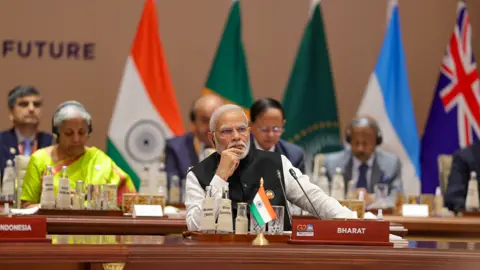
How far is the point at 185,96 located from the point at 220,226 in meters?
5.35

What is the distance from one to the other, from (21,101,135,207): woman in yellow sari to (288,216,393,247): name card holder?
8.85ft

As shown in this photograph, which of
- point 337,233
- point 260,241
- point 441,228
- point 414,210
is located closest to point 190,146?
point 414,210

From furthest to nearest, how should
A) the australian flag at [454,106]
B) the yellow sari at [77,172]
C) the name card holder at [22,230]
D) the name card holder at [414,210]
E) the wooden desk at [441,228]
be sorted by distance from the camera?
the australian flag at [454,106] → the name card holder at [414,210] → the yellow sari at [77,172] → the wooden desk at [441,228] → the name card holder at [22,230]

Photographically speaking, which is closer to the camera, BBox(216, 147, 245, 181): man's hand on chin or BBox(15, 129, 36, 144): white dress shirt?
BBox(216, 147, 245, 181): man's hand on chin

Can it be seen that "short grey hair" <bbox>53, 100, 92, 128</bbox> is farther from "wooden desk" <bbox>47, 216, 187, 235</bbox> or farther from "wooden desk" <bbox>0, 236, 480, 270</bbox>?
"wooden desk" <bbox>0, 236, 480, 270</bbox>

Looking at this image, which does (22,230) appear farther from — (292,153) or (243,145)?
(292,153)

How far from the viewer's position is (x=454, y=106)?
28.8 feet

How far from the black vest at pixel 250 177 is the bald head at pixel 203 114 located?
2396 millimetres

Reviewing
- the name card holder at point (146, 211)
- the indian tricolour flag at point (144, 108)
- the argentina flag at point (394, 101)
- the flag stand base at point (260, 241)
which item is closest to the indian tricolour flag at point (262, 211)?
the flag stand base at point (260, 241)

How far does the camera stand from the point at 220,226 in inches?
148

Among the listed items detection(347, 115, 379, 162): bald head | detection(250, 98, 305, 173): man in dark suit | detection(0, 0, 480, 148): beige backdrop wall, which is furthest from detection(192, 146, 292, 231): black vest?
detection(0, 0, 480, 148): beige backdrop wall

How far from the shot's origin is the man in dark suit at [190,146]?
6.97 metres

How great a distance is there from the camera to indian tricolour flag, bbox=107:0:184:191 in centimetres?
834

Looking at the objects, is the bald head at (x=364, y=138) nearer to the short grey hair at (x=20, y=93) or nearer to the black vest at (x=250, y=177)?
the short grey hair at (x=20, y=93)
